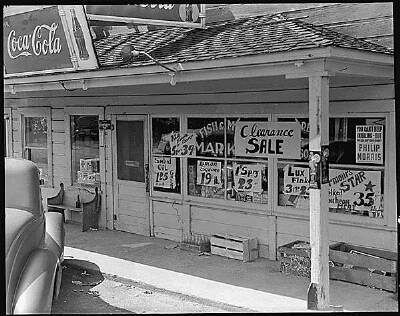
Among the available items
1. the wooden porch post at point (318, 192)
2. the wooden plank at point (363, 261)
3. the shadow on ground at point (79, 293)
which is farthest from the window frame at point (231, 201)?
the wooden porch post at point (318, 192)

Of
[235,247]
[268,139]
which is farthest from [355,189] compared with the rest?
[235,247]

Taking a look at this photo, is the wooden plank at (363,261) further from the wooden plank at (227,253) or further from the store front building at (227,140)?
the wooden plank at (227,253)

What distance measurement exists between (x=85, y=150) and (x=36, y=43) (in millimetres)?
3307

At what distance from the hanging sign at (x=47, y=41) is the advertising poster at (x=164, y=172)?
2.43 metres

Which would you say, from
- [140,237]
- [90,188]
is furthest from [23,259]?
[90,188]

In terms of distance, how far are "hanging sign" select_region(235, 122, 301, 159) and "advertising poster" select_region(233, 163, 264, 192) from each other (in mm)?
177

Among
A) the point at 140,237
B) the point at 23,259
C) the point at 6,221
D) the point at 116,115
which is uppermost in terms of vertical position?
the point at 116,115

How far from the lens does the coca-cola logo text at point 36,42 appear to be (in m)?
7.55

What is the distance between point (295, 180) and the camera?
25.7ft

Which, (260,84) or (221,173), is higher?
(260,84)

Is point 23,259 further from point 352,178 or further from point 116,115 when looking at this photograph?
point 116,115

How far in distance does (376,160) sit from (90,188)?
18.0 ft

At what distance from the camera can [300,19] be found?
26.1 ft

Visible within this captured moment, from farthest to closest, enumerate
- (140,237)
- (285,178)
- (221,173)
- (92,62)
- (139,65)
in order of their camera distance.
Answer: (140,237)
(221,173)
(285,178)
(92,62)
(139,65)
